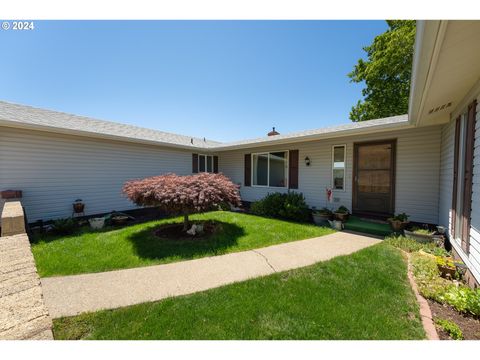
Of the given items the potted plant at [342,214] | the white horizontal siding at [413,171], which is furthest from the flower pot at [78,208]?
the white horizontal siding at [413,171]

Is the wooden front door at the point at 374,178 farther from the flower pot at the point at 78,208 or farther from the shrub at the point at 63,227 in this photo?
the flower pot at the point at 78,208

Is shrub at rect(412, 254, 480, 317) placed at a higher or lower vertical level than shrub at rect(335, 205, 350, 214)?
lower

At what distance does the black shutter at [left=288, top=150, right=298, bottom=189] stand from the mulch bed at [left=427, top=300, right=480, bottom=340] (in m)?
5.90

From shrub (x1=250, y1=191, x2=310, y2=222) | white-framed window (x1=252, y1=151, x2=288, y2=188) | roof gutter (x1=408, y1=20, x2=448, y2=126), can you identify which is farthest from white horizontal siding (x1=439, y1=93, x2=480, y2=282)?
white-framed window (x1=252, y1=151, x2=288, y2=188)

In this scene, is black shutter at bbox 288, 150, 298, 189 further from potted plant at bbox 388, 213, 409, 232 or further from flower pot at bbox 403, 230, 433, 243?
flower pot at bbox 403, 230, 433, 243

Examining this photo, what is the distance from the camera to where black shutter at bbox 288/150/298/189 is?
8.29 m

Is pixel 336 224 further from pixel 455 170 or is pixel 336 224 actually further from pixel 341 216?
pixel 455 170

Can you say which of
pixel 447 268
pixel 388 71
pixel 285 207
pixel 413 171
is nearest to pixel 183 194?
pixel 285 207

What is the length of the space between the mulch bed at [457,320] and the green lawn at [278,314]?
18cm

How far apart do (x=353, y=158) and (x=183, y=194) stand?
5422 millimetres
